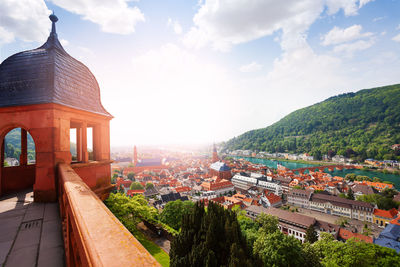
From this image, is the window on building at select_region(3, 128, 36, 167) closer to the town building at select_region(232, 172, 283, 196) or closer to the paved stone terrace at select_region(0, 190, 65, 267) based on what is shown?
the paved stone terrace at select_region(0, 190, 65, 267)

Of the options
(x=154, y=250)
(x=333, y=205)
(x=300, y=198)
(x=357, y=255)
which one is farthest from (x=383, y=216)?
(x=154, y=250)

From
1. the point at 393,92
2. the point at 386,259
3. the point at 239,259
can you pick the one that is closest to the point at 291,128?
the point at 393,92

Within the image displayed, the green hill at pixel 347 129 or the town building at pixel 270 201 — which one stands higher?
the green hill at pixel 347 129

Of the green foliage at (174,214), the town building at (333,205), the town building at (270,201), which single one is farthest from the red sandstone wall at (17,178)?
the town building at (333,205)

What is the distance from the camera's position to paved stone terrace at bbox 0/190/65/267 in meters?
2.31

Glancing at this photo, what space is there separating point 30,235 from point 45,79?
3674mm

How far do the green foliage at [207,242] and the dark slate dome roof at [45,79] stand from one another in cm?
848

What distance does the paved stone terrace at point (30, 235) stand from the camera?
2.31 m

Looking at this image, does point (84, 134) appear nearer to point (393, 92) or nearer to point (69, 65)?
point (69, 65)

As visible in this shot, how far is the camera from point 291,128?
188m

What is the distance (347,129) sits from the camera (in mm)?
141875

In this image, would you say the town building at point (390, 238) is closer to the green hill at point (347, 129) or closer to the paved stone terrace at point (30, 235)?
the paved stone terrace at point (30, 235)

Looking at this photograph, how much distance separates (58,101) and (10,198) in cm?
281

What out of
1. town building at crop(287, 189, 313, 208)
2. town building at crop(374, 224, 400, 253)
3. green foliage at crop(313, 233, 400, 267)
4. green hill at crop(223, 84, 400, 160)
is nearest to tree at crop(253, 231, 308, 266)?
green foliage at crop(313, 233, 400, 267)
